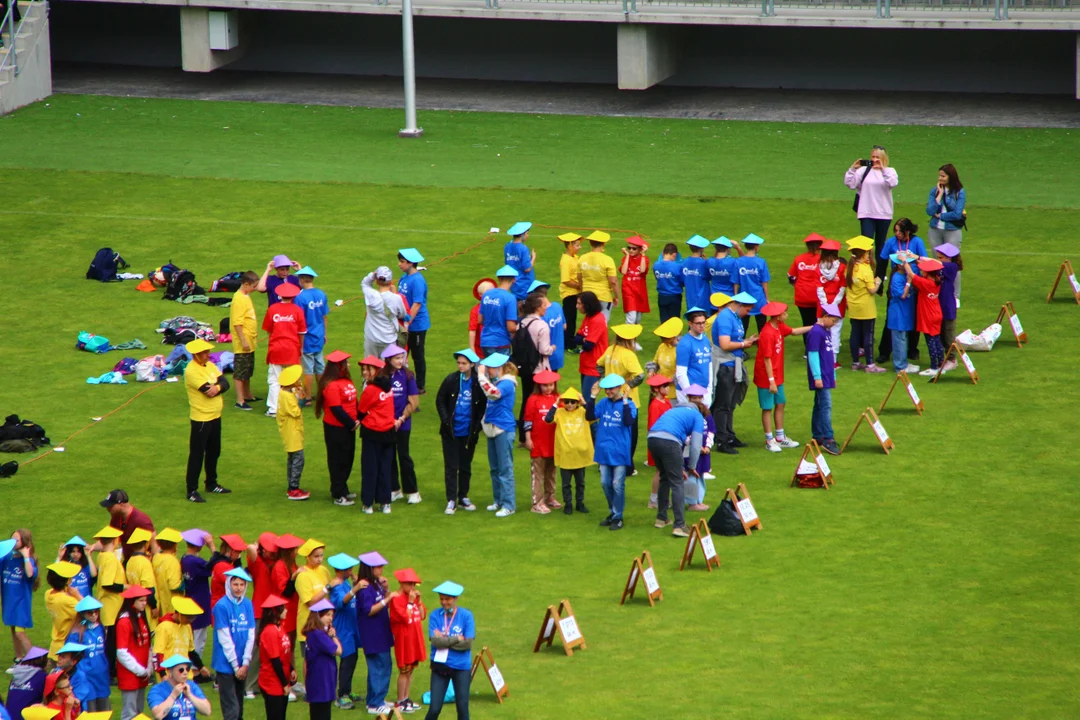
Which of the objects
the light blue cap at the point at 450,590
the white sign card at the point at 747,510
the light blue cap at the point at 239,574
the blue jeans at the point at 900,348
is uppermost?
the blue jeans at the point at 900,348

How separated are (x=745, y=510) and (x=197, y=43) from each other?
27.1 meters

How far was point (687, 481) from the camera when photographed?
55.9 feet

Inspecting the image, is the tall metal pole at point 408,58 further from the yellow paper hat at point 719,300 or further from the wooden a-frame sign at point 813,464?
the wooden a-frame sign at point 813,464

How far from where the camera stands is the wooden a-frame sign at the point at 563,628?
547 inches

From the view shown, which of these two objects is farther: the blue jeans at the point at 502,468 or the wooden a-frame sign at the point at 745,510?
the blue jeans at the point at 502,468

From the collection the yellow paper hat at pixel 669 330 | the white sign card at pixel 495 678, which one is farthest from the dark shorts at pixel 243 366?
the white sign card at pixel 495 678

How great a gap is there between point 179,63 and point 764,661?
3246 centimetres

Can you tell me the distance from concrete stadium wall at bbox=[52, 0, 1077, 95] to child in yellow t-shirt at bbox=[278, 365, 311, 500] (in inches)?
919

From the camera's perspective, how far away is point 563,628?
13.9 m

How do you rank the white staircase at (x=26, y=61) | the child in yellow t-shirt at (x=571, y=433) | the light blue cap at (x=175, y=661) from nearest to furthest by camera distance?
the light blue cap at (x=175, y=661)
the child in yellow t-shirt at (x=571, y=433)
the white staircase at (x=26, y=61)

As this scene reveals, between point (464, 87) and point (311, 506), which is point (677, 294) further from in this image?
point (464, 87)

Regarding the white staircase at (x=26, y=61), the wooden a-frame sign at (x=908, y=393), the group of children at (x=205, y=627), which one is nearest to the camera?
the group of children at (x=205, y=627)

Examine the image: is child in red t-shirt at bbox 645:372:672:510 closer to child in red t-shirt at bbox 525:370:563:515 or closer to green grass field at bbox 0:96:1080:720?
child in red t-shirt at bbox 525:370:563:515

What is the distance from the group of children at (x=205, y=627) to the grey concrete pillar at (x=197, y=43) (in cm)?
2700
